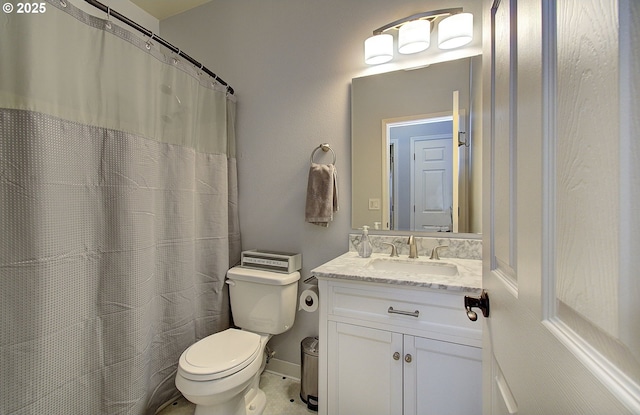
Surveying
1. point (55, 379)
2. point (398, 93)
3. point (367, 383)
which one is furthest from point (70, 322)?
point (398, 93)

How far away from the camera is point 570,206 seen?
0.29m

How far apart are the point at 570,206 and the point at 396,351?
1026 mm

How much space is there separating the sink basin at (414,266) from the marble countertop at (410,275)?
2cm

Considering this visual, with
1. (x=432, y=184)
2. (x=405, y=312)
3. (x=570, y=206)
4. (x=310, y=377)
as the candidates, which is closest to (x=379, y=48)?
(x=432, y=184)

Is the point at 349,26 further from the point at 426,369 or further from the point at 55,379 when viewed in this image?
the point at 55,379

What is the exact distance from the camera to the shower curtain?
36.4 inches

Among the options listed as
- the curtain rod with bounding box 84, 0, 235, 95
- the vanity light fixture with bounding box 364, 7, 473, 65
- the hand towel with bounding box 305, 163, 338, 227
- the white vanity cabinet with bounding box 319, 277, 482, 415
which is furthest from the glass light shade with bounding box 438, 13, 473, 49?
the curtain rod with bounding box 84, 0, 235, 95

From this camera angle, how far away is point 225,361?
1.24 metres

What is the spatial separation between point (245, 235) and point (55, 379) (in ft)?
3.88

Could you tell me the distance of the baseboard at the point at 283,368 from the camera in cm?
183

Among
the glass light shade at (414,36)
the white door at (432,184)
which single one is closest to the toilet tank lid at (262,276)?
the white door at (432,184)

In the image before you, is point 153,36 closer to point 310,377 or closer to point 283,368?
point 310,377

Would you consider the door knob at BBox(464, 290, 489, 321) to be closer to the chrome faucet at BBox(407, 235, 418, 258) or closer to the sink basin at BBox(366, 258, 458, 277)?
the sink basin at BBox(366, 258, 458, 277)

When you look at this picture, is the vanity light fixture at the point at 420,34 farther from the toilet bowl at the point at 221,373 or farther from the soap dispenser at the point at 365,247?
the toilet bowl at the point at 221,373
